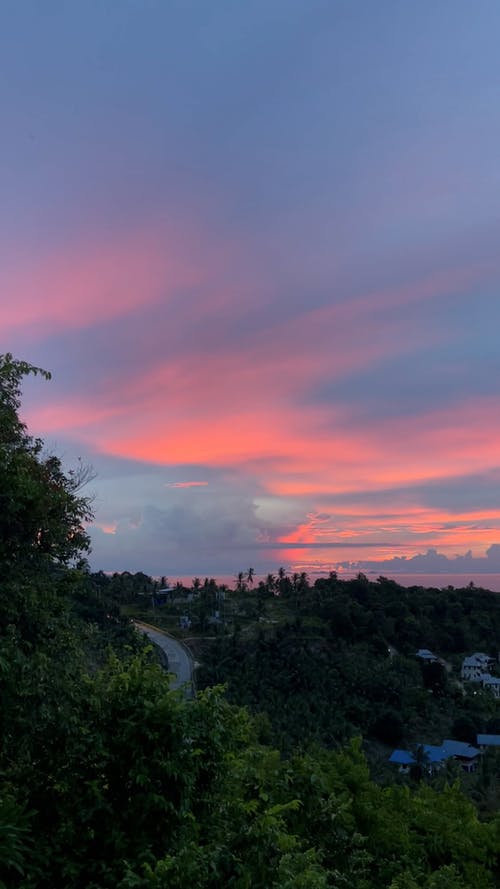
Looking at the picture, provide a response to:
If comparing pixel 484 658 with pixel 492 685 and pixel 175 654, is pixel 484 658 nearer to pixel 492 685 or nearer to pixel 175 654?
pixel 492 685

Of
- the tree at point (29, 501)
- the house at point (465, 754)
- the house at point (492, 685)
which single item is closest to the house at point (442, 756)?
the house at point (465, 754)

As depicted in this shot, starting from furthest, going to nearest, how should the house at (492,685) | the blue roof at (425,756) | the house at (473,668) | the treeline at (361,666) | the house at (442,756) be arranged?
the house at (473,668) → the house at (492,685) → the treeline at (361,666) → the blue roof at (425,756) → the house at (442,756)

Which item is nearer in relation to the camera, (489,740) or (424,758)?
(424,758)

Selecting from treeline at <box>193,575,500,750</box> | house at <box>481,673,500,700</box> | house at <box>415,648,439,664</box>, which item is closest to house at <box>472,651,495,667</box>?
treeline at <box>193,575,500,750</box>

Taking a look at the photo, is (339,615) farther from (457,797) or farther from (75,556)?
(75,556)

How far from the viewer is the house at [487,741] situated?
121 feet

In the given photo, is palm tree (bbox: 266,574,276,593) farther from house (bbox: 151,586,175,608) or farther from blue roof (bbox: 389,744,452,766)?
blue roof (bbox: 389,744,452,766)

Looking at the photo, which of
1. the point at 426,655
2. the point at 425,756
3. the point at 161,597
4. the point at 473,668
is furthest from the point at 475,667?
the point at 161,597

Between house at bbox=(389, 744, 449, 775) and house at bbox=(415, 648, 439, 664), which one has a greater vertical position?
house at bbox=(415, 648, 439, 664)

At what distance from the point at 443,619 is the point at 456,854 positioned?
164 feet

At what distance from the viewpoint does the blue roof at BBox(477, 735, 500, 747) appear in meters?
36.9

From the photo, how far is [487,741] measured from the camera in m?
37.4

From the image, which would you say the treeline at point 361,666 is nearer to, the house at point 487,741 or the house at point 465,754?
the house at point 487,741

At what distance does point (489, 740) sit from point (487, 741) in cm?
14
